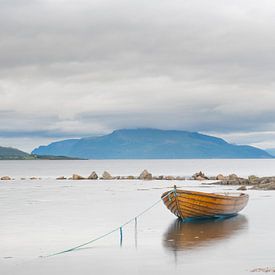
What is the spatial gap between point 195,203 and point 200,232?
15.3 feet

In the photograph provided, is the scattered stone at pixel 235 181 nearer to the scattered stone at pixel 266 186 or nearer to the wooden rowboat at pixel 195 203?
the scattered stone at pixel 266 186

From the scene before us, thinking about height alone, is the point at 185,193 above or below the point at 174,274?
above

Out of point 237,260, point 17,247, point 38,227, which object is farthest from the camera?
point 38,227

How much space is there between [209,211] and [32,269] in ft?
59.1

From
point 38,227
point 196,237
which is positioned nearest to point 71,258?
point 196,237

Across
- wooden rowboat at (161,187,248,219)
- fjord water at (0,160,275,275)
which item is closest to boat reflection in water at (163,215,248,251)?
fjord water at (0,160,275,275)

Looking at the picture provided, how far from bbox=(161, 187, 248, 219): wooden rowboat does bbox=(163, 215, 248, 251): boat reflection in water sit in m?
0.49

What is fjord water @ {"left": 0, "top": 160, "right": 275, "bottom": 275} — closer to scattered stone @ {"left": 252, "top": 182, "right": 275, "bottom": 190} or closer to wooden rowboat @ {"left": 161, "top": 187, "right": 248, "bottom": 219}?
wooden rowboat @ {"left": 161, "top": 187, "right": 248, "bottom": 219}

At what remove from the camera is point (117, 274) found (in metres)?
22.0

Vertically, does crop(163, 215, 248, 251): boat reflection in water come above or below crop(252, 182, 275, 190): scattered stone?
below

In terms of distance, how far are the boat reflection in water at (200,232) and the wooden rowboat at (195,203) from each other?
0.49 meters

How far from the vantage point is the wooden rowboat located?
122 ft

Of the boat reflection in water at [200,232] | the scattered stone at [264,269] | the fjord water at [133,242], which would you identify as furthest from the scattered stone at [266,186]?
the scattered stone at [264,269]

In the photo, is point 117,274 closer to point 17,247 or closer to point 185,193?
point 17,247
